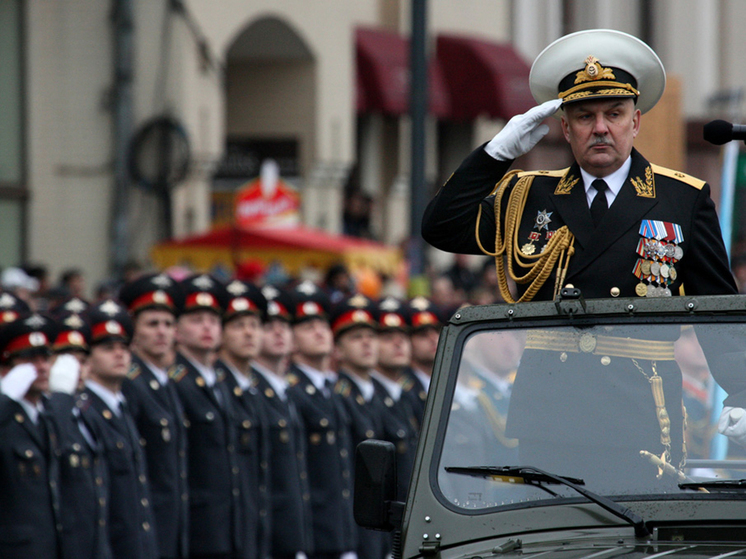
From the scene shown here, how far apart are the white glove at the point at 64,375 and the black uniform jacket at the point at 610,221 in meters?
3.11

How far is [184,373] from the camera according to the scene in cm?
884

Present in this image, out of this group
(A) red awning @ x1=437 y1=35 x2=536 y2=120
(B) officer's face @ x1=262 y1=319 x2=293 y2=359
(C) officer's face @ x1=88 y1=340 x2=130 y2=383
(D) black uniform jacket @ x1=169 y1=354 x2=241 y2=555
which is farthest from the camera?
(A) red awning @ x1=437 y1=35 x2=536 y2=120

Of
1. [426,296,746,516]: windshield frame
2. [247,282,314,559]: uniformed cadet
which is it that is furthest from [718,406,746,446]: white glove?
[247,282,314,559]: uniformed cadet

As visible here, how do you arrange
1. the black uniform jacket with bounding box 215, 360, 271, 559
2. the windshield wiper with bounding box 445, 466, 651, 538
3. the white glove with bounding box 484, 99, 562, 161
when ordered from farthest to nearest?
the black uniform jacket with bounding box 215, 360, 271, 559 → the white glove with bounding box 484, 99, 562, 161 → the windshield wiper with bounding box 445, 466, 651, 538

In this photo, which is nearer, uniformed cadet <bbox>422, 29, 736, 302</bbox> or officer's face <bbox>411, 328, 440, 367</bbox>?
uniformed cadet <bbox>422, 29, 736, 302</bbox>

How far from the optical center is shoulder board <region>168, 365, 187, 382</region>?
881 cm

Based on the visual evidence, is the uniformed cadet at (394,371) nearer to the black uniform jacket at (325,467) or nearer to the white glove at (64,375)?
the black uniform jacket at (325,467)

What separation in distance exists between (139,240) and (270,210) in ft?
6.96

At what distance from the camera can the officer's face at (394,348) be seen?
410 inches

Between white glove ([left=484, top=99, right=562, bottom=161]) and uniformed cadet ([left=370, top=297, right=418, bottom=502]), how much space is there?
5625mm

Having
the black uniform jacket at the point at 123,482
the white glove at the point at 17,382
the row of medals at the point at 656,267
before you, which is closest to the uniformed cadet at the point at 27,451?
the white glove at the point at 17,382

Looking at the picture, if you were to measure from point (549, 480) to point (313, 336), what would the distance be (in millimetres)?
5765

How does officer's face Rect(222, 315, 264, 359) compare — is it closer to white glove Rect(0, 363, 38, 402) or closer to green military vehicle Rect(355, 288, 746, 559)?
white glove Rect(0, 363, 38, 402)

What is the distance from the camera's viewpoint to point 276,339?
377 inches
